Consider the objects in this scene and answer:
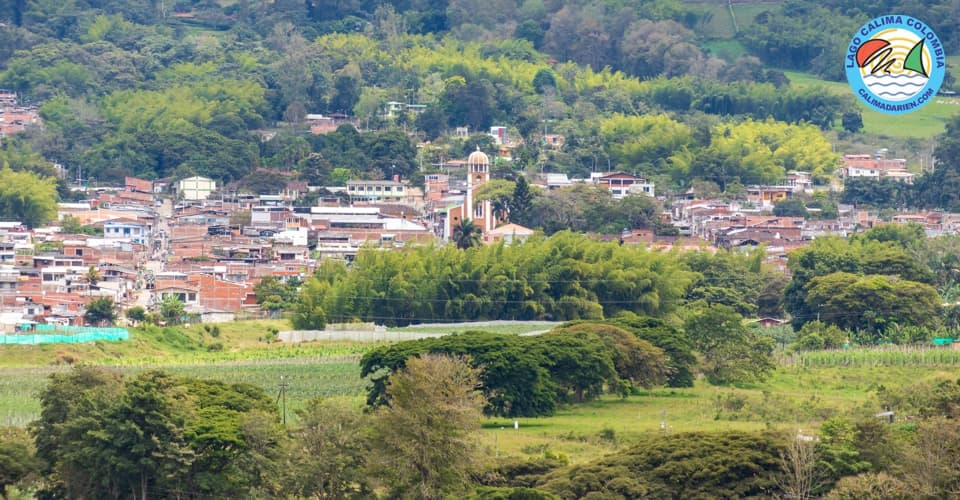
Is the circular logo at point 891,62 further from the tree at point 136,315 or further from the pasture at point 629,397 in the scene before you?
the tree at point 136,315

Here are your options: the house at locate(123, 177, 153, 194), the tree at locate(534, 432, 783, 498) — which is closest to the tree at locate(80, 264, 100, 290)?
the house at locate(123, 177, 153, 194)

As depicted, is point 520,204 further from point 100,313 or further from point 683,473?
point 683,473

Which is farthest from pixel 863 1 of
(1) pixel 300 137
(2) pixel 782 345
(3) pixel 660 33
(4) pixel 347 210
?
(2) pixel 782 345

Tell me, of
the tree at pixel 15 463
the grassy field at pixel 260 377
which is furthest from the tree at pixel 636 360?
the tree at pixel 15 463

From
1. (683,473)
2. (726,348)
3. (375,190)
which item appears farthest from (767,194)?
(683,473)

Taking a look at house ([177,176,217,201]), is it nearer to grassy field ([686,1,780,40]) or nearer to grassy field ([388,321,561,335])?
grassy field ([388,321,561,335])

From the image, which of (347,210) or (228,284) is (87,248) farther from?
(347,210)
